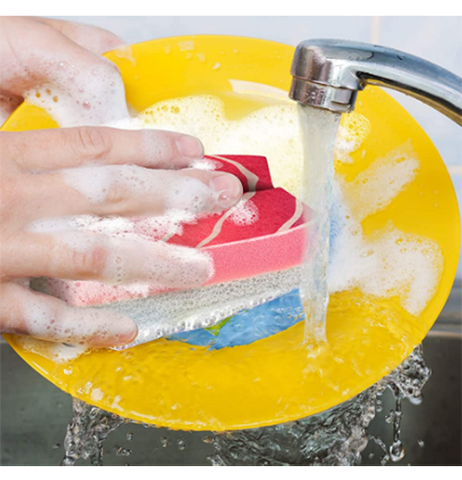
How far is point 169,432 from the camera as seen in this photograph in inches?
26.9

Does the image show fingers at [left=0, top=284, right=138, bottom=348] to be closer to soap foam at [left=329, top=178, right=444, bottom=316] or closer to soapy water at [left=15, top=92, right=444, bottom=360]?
soapy water at [left=15, top=92, right=444, bottom=360]

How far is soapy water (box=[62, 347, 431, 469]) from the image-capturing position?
1.75 ft

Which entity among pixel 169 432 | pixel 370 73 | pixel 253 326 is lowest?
pixel 169 432

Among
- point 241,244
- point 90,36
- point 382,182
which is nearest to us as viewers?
point 241,244

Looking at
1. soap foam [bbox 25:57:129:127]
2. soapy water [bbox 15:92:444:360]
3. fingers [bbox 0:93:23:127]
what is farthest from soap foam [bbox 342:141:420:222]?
fingers [bbox 0:93:23:127]

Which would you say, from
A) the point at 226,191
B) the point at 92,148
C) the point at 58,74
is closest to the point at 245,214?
the point at 226,191

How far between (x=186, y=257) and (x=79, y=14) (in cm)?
43

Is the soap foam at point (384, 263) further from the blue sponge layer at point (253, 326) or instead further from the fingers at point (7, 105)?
the fingers at point (7, 105)

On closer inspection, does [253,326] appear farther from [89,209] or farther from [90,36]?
[90,36]

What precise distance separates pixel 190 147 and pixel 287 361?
198mm

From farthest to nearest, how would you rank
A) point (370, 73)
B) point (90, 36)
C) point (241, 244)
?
point (90, 36)
point (241, 244)
point (370, 73)

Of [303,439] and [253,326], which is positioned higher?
[253,326]

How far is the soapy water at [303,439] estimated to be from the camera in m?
0.53

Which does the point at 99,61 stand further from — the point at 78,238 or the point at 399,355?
the point at 399,355
